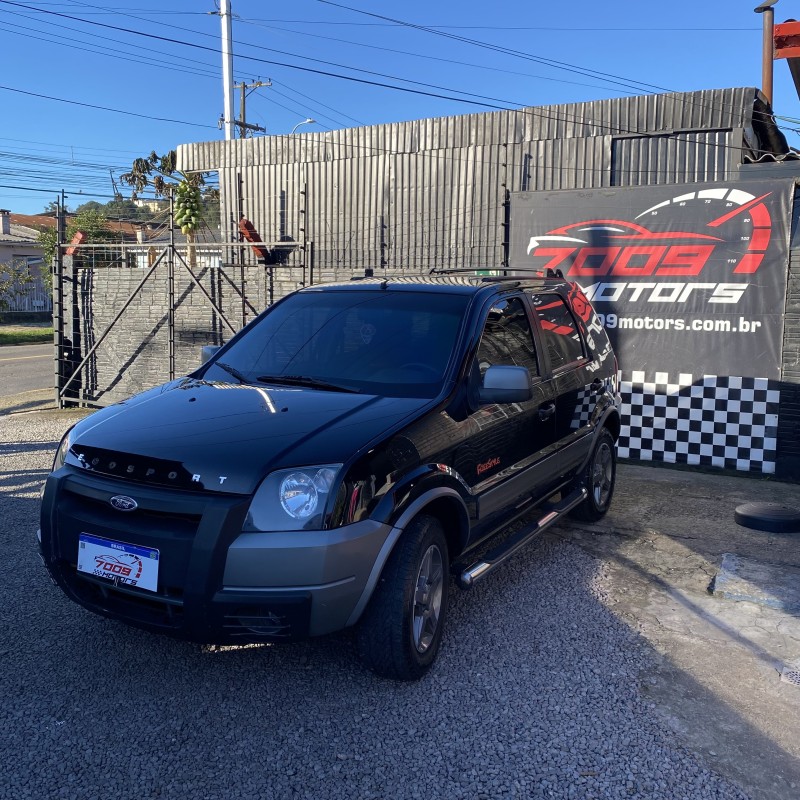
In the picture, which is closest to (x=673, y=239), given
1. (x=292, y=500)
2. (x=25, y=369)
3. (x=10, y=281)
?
(x=292, y=500)

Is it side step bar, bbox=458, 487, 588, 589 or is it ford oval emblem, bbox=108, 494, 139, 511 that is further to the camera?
side step bar, bbox=458, 487, 588, 589

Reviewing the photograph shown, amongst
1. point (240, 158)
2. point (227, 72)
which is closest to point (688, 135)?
point (240, 158)

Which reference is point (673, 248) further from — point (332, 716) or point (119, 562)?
point (119, 562)

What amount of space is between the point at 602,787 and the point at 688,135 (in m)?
10.0

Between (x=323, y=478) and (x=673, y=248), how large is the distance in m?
5.95

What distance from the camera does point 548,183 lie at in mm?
11727

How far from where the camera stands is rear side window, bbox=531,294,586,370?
17.0 ft

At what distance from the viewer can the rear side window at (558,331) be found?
5.18 m

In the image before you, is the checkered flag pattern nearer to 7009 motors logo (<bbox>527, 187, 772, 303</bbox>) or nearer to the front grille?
7009 motors logo (<bbox>527, 187, 772, 303</bbox>)

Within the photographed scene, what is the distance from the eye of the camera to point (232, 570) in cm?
307

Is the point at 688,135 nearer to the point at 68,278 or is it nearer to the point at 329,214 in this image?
the point at 329,214

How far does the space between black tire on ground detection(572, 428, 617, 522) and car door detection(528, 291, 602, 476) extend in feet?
0.73

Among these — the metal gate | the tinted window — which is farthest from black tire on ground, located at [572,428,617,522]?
the metal gate

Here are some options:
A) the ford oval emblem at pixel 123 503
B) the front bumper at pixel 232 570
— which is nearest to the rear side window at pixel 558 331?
the front bumper at pixel 232 570
